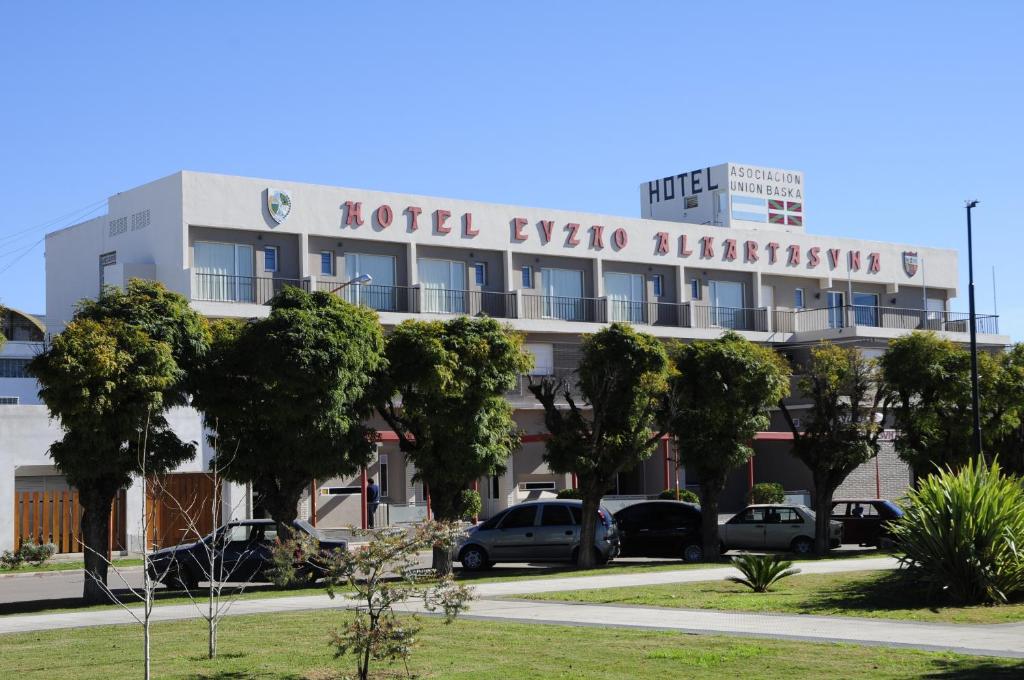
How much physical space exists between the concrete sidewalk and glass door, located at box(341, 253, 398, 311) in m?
21.8

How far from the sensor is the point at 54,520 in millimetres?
34875

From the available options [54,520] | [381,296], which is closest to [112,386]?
[54,520]

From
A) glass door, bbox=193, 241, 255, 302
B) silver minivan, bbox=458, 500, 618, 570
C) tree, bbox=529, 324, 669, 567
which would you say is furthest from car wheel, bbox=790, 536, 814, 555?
glass door, bbox=193, 241, 255, 302

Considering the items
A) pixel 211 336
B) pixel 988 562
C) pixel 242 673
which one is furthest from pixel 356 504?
pixel 242 673

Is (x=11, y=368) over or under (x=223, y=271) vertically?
under

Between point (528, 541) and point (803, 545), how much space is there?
7797 mm

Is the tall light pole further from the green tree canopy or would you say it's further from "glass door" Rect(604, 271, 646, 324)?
"glass door" Rect(604, 271, 646, 324)

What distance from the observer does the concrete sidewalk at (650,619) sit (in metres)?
14.4

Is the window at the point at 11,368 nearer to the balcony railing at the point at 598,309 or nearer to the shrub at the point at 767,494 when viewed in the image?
the balcony railing at the point at 598,309

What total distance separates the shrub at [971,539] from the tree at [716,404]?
9812 millimetres

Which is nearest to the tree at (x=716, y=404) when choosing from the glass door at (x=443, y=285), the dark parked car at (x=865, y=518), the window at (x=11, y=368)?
the dark parked car at (x=865, y=518)

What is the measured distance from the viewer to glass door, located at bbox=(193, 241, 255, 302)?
136 ft

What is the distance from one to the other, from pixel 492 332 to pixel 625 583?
6.08 metres

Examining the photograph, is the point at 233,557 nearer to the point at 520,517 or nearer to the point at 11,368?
the point at 520,517
